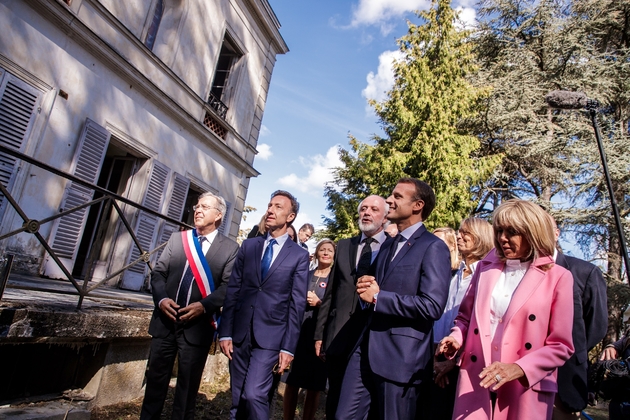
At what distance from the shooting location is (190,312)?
2.95 meters

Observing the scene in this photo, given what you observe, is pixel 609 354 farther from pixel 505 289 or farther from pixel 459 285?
pixel 505 289

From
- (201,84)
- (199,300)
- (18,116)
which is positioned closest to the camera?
(199,300)

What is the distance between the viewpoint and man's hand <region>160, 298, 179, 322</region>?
2924mm

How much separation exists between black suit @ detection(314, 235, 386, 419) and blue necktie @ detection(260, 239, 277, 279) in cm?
61

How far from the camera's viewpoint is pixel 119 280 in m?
7.36

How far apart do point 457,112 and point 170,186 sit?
941cm

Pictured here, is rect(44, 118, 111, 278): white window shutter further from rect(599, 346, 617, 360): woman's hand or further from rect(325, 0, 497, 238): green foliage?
rect(325, 0, 497, 238): green foliage

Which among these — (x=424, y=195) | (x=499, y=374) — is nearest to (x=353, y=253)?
(x=424, y=195)

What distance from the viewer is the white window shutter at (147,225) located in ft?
25.0

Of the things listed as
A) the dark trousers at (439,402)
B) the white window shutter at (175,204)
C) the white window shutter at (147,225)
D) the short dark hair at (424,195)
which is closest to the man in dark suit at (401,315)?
the short dark hair at (424,195)

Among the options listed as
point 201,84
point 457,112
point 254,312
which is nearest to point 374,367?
point 254,312

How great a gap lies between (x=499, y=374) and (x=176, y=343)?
2345mm

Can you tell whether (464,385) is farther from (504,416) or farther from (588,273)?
(588,273)

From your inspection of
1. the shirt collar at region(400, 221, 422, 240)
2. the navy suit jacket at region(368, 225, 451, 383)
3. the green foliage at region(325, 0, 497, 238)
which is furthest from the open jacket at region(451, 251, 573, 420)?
the green foliage at region(325, 0, 497, 238)
